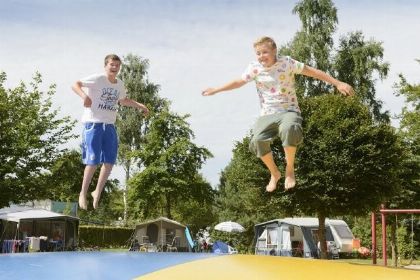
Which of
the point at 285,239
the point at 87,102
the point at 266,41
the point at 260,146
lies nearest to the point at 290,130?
the point at 260,146

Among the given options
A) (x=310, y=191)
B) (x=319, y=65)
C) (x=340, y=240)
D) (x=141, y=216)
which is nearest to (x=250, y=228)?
(x=340, y=240)

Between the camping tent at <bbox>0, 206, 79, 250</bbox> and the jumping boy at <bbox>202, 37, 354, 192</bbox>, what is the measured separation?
Answer: 19.1 m

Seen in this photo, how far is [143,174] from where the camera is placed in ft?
99.3

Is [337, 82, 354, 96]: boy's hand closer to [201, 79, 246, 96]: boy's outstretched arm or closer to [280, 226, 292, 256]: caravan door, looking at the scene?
[201, 79, 246, 96]: boy's outstretched arm

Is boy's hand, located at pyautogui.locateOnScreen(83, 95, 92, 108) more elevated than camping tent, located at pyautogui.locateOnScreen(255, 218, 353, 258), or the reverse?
boy's hand, located at pyautogui.locateOnScreen(83, 95, 92, 108)

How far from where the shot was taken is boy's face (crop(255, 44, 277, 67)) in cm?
536

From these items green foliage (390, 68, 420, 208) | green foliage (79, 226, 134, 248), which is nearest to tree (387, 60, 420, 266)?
green foliage (390, 68, 420, 208)

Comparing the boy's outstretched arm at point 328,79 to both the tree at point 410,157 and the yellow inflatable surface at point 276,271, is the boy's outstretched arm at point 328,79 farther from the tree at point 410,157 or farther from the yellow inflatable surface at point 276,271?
the tree at point 410,157

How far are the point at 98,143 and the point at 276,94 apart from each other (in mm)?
2292

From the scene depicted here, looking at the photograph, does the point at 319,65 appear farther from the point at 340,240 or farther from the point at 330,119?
the point at 340,240

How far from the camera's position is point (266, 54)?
5.39 m

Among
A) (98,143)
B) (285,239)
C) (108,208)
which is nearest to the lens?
(98,143)

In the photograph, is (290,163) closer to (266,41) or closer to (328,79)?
(328,79)

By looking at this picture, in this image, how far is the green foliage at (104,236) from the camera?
120 feet
